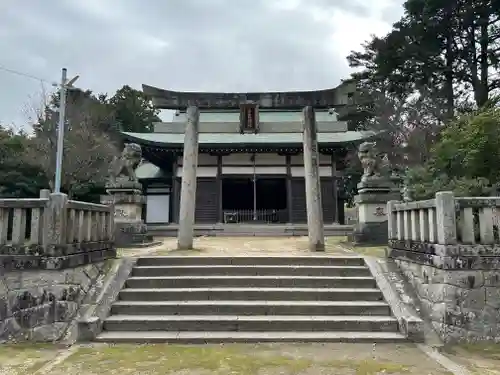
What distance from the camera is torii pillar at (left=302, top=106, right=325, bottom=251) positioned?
9406mm

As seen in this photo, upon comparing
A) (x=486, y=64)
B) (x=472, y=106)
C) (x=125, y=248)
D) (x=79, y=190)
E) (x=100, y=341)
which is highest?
(x=486, y=64)

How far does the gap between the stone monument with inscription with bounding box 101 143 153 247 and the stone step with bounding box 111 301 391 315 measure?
518 centimetres

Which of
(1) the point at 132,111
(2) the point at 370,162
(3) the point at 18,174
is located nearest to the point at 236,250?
(2) the point at 370,162

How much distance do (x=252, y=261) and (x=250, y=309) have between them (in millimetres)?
1407

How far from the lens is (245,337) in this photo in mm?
5352

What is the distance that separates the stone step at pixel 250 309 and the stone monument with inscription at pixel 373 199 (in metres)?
5.52

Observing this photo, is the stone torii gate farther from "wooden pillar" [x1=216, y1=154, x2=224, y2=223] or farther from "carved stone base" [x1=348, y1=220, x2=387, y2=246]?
"wooden pillar" [x1=216, y1=154, x2=224, y2=223]

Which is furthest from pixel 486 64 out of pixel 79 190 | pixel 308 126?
pixel 79 190

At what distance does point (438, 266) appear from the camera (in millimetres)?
5574

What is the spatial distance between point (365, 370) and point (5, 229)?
5463 mm

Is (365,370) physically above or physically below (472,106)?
below

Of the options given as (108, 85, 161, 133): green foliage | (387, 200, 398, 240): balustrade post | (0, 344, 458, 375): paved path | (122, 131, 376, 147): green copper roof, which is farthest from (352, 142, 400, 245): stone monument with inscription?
(108, 85, 161, 133): green foliage

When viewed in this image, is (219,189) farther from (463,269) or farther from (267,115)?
(463,269)

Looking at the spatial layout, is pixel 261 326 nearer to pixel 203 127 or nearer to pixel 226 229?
pixel 203 127
